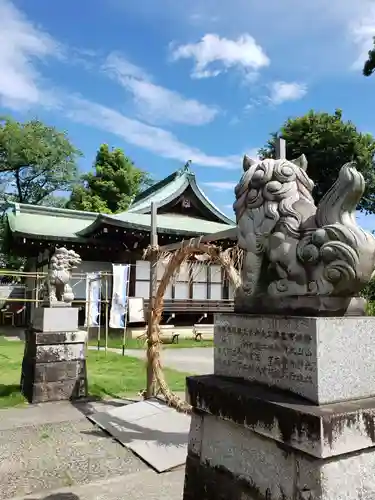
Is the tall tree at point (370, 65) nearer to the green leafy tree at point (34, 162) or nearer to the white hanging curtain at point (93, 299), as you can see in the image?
the white hanging curtain at point (93, 299)

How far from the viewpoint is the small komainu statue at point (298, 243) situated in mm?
2365

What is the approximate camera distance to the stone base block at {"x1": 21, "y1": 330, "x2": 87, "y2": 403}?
24.1ft

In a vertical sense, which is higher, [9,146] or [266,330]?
[9,146]

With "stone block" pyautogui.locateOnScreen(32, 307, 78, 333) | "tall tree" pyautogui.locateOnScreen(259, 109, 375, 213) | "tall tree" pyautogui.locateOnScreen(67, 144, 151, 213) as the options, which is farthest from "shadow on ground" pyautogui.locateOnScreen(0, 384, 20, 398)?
"tall tree" pyautogui.locateOnScreen(67, 144, 151, 213)

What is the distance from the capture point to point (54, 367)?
24.5 ft

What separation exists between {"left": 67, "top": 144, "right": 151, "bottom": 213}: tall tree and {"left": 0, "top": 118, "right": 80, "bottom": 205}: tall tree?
1.77 metres

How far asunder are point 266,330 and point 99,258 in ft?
52.0

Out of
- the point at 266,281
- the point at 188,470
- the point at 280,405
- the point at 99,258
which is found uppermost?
the point at 99,258

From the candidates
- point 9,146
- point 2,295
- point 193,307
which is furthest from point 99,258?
point 9,146

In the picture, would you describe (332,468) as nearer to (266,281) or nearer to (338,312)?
(338,312)

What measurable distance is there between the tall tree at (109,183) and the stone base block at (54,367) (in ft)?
69.5

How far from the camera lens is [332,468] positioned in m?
2.04

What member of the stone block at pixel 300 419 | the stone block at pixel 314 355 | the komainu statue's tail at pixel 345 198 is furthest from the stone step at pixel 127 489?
the komainu statue's tail at pixel 345 198

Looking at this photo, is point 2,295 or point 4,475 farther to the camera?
point 2,295
